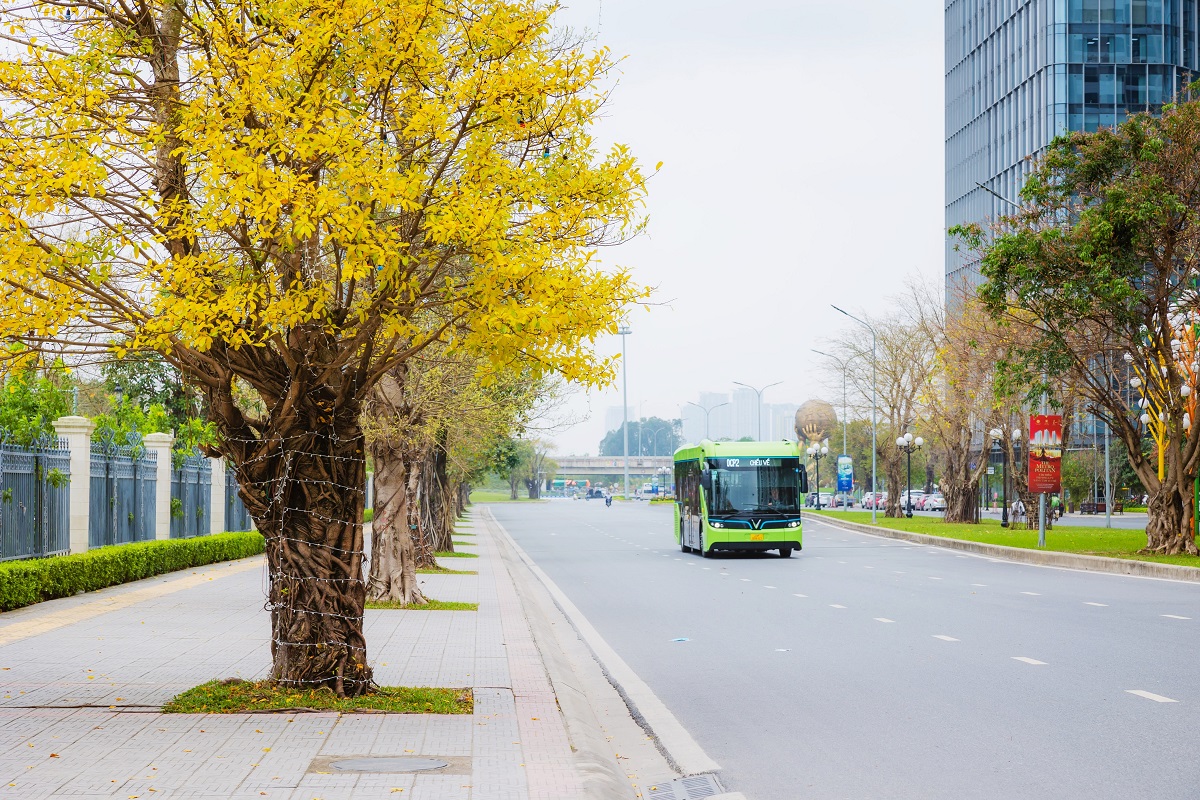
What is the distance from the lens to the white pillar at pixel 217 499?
106 ft

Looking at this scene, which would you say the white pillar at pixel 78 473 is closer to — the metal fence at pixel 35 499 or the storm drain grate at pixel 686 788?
the metal fence at pixel 35 499

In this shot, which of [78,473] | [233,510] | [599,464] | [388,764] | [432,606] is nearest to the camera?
[388,764]

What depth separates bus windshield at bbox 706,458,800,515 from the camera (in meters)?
32.8

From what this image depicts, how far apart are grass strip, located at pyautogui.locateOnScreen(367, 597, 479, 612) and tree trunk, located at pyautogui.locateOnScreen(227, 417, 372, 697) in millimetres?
8030

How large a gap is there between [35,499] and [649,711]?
523 inches

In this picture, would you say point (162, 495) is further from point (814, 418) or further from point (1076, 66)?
point (1076, 66)

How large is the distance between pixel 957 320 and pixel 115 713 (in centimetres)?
4391

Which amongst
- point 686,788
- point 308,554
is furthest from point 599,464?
point 686,788

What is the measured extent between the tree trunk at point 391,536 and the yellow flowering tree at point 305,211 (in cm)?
794

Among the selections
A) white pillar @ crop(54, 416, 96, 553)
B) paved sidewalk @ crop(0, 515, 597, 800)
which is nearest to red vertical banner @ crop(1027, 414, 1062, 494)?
paved sidewalk @ crop(0, 515, 597, 800)

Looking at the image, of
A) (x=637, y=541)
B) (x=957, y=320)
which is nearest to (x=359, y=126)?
(x=637, y=541)

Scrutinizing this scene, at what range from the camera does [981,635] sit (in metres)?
14.8

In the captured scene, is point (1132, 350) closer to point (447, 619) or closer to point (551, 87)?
point (447, 619)

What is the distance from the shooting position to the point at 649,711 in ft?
33.4
